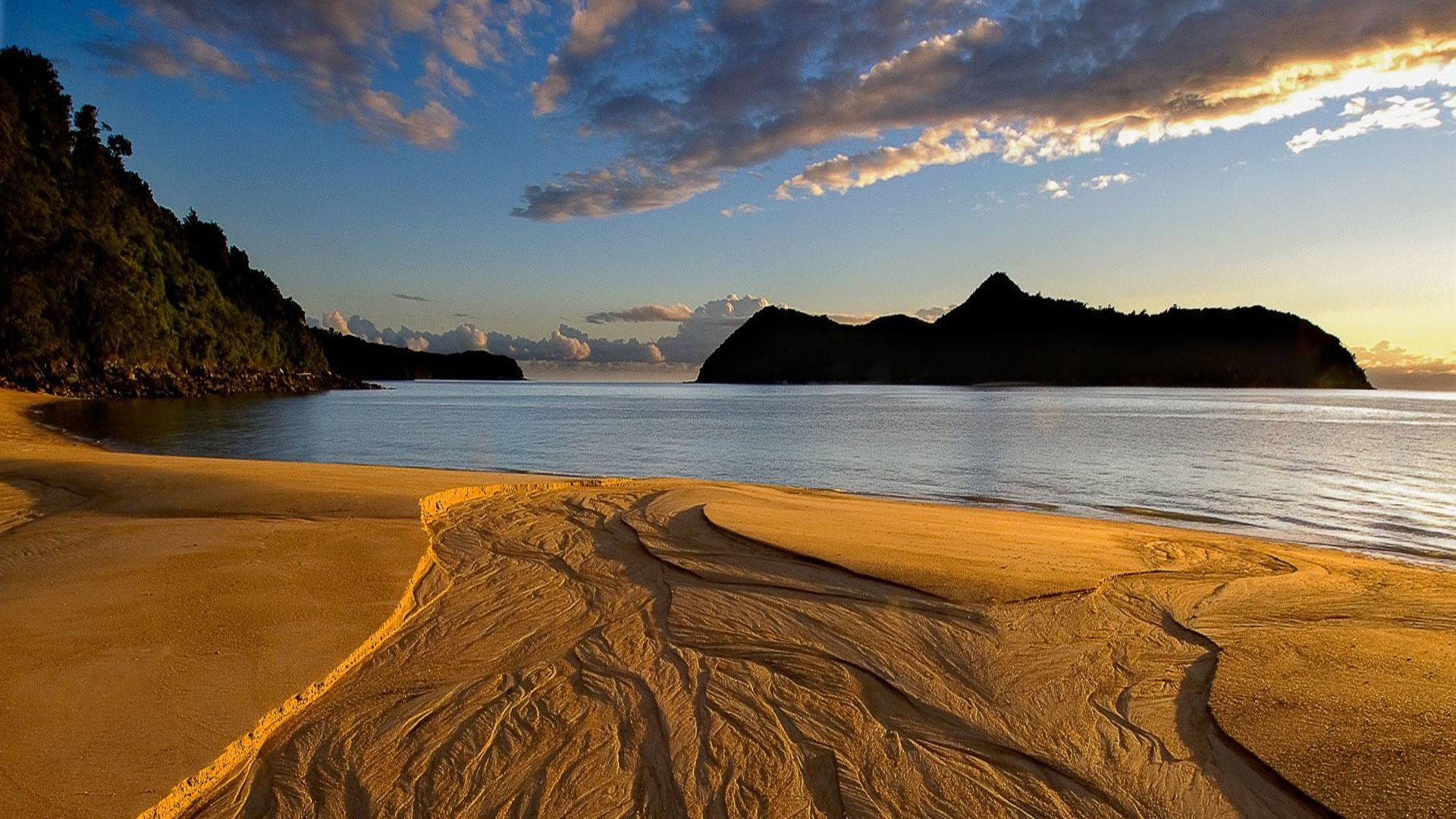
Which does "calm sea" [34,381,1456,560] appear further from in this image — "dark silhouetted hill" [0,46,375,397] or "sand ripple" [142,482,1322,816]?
"sand ripple" [142,482,1322,816]

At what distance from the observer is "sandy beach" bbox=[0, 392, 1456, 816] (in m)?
3.60

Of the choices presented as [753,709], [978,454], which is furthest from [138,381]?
[753,709]

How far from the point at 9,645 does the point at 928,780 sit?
6380 millimetres

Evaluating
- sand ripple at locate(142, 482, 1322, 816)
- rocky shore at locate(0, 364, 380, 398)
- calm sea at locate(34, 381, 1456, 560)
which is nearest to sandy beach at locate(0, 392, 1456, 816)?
sand ripple at locate(142, 482, 1322, 816)

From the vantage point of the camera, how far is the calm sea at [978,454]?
15.9 metres

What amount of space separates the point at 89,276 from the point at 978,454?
70.1 metres

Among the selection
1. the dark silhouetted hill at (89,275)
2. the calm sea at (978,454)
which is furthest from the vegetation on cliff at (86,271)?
the calm sea at (978,454)

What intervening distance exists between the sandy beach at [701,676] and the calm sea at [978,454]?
27.1 ft


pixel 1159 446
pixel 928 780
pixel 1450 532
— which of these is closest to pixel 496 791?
pixel 928 780

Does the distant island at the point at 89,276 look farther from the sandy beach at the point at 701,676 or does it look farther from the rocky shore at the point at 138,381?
the sandy beach at the point at 701,676

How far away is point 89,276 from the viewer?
178ft

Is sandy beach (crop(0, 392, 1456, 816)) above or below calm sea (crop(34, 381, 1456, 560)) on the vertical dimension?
above

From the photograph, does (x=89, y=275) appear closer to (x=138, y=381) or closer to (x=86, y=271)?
(x=86, y=271)

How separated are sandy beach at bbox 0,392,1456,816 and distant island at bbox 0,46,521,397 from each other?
57736 millimetres
